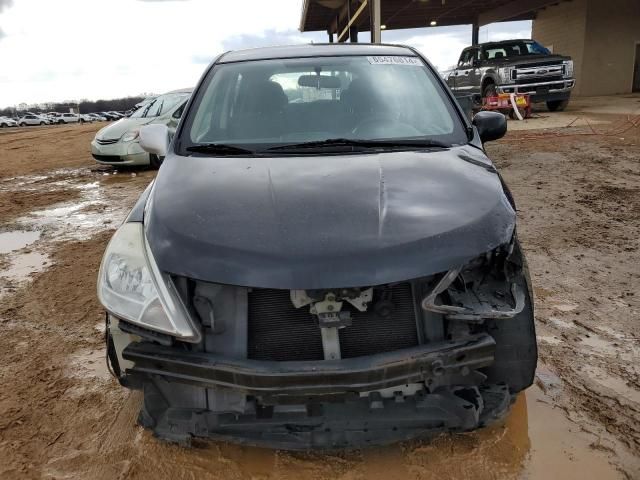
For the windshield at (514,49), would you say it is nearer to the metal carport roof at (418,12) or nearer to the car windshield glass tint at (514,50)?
the car windshield glass tint at (514,50)

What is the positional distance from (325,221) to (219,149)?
3.44 feet

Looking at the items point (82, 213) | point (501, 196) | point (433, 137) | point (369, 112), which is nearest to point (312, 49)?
point (369, 112)

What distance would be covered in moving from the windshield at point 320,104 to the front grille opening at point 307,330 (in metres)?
1.08

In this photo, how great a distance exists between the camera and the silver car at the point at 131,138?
10344mm

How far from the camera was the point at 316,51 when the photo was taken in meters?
3.53

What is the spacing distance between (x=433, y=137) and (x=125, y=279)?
1722 millimetres

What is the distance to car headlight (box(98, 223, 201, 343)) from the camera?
75.4 inches

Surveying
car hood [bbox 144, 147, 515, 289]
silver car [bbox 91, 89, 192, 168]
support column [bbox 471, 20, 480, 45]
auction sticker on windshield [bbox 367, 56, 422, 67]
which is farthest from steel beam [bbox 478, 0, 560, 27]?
car hood [bbox 144, 147, 515, 289]

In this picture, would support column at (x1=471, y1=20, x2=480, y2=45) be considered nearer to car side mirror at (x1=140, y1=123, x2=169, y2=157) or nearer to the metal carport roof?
the metal carport roof

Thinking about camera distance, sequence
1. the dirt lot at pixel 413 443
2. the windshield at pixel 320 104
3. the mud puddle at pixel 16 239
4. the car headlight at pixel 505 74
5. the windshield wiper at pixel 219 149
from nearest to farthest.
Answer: the dirt lot at pixel 413 443, the windshield wiper at pixel 219 149, the windshield at pixel 320 104, the mud puddle at pixel 16 239, the car headlight at pixel 505 74

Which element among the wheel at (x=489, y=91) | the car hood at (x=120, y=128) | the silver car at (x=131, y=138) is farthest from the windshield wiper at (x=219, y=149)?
the wheel at (x=489, y=91)

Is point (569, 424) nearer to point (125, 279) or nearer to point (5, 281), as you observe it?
point (125, 279)

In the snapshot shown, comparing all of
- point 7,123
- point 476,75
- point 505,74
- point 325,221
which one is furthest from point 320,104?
point 7,123

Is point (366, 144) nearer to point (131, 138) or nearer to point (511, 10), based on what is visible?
point (131, 138)
